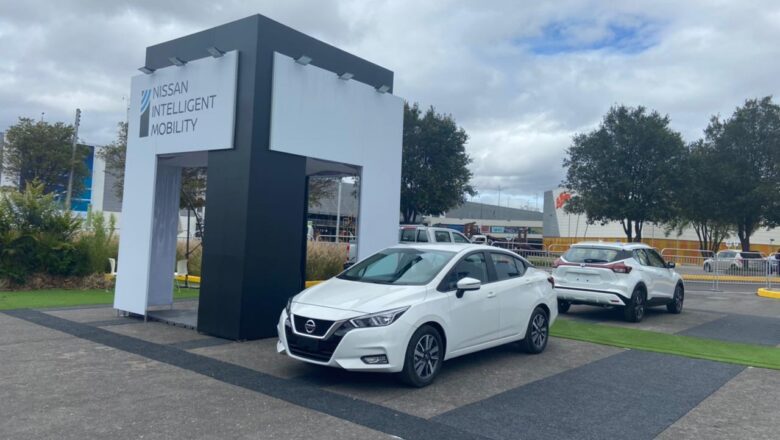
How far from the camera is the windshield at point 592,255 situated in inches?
498

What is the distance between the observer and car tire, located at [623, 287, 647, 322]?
1247 cm

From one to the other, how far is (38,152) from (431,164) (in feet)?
81.2

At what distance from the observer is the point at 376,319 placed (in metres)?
6.50

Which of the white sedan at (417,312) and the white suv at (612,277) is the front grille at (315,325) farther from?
the white suv at (612,277)

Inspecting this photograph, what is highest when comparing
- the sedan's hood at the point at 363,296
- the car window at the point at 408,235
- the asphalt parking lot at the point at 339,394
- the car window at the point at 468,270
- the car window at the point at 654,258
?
the car window at the point at 408,235

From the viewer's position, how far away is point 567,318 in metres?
13.2

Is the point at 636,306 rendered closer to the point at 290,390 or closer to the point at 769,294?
the point at 290,390

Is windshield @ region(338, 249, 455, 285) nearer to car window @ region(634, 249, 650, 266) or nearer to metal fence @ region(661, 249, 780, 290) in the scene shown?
car window @ region(634, 249, 650, 266)

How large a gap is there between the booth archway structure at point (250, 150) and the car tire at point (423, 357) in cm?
350

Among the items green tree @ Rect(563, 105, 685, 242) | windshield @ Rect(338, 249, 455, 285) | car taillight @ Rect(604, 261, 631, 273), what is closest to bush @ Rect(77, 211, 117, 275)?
windshield @ Rect(338, 249, 455, 285)

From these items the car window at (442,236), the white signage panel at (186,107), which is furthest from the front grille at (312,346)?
the car window at (442,236)

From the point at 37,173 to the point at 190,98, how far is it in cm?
3372

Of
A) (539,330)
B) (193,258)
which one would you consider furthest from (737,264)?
(193,258)

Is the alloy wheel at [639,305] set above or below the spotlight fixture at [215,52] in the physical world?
below
